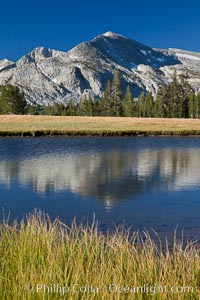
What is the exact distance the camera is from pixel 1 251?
7.67 meters

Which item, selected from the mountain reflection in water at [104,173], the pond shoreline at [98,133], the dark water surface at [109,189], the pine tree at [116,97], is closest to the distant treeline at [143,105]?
the pine tree at [116,97]

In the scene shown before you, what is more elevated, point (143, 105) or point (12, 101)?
point (12, 101)

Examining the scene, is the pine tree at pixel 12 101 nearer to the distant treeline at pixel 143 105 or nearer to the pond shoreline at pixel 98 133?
the distant treeline at pixel 143 105

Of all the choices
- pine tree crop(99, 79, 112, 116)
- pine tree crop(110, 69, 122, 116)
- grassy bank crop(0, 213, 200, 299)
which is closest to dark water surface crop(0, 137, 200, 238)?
grassy bank crop(0, 213, 200, 299)

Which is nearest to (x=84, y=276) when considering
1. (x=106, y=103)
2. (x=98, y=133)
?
(x=98, y=133)

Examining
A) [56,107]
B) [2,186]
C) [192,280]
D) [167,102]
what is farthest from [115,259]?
[56,107]

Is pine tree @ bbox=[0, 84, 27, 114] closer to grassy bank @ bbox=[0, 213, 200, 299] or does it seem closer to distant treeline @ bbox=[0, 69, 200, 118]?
distant treeline @ bbox=[0, 69, 200, 118]

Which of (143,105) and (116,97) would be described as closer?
(116,97)

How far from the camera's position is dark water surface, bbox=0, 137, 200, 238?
1465cm

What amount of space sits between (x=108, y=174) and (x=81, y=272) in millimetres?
19496

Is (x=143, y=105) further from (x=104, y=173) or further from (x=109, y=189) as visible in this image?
(x=109, y=189)

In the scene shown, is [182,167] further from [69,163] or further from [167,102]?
[167,102]

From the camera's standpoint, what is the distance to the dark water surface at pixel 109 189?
14.7 metres

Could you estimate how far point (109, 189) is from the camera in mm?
20594
